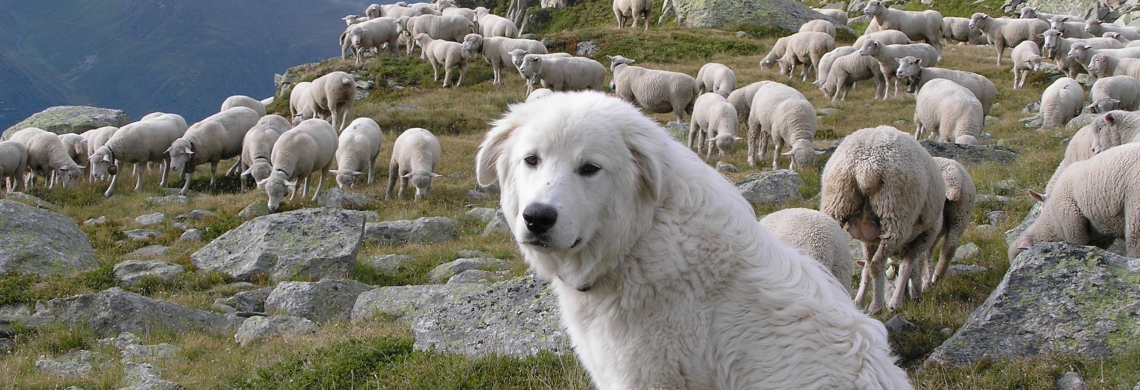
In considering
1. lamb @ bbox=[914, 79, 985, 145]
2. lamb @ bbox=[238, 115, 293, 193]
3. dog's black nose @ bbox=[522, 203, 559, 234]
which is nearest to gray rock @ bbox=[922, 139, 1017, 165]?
lamb @ bbox=[914, 79, 985, 145]

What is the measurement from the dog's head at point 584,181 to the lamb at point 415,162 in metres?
12.6

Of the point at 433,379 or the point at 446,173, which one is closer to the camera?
the point at 433,379

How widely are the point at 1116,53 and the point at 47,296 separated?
27739 millimetres

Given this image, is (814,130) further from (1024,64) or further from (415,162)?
(1024,64)

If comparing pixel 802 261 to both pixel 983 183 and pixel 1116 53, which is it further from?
pixel 1116 53

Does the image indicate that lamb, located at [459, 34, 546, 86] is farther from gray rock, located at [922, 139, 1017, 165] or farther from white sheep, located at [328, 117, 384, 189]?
gray rock, located at [922, 139, 1017, 165]

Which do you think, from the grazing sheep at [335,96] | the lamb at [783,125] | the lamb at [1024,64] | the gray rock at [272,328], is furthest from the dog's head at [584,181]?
the lamb at [1024,64]

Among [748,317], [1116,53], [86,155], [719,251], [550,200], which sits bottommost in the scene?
[86,155]

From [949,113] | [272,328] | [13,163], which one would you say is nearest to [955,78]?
[949,113]

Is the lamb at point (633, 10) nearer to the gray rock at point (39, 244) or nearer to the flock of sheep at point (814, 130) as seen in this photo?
the flock of sheep at point (814, 130)

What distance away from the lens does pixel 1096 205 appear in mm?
7031

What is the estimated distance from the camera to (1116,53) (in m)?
23.5

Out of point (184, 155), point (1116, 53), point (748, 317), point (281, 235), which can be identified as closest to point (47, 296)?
point (281, 235)

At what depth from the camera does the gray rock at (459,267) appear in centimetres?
1006
